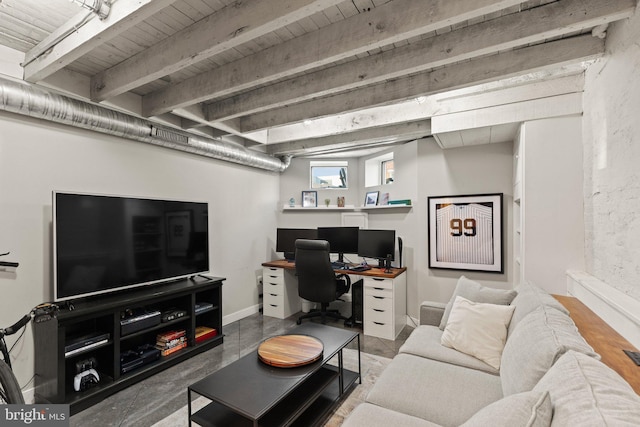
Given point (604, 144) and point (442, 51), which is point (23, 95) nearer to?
point (442, 51)

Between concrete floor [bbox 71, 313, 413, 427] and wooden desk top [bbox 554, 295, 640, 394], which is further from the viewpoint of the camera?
concrete floor [bbox 71, 313, 413, 427]

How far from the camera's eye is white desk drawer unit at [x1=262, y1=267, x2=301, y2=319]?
4246 mm

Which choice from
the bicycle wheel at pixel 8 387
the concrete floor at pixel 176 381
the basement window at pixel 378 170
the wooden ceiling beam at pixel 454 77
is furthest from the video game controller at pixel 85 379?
the basement window at pixel 378 170

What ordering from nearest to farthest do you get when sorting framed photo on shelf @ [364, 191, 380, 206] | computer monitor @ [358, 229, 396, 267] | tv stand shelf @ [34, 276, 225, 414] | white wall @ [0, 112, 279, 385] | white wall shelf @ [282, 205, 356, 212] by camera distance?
tv stand shelf @ [34, 276, 225, 414] < white wall @ [0, 112, 279, 385] < computer monitor @ [358, 229, 396, 267] < framed photo on shelf @ [364, 191, 380, 206] < white wall shelf @ [282, 205, 356, 212]

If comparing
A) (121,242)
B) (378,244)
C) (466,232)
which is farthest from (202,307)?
(466,232)

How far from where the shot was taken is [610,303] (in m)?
1.60

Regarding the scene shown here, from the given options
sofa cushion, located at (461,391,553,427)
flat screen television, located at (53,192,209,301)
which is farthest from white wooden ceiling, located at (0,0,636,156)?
sofa cushion, located at (461,391,553,427)

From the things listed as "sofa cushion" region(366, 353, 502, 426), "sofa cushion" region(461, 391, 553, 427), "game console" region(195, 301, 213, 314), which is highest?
"sofa cushion" region(461, 391, 553, 427)

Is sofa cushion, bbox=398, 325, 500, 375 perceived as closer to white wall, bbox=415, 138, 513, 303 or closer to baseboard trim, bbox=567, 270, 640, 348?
baseboard trim, bbox=567, 270, 640, 348

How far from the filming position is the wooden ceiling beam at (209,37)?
154 centimetres

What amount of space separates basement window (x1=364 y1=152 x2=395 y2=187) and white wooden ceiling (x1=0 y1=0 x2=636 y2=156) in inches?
51.9

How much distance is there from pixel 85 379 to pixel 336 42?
3080mm

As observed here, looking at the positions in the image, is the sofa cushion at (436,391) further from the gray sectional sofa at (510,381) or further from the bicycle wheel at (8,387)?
the bicycle wheel at (8,387)

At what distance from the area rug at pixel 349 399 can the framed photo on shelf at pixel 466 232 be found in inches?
58.7
